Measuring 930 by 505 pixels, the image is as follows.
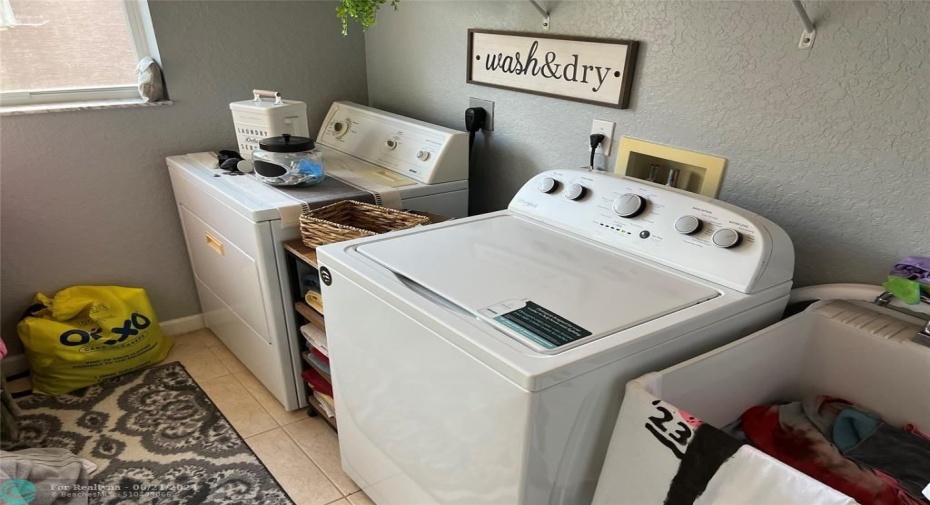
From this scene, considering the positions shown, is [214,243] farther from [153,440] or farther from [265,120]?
[153,440]

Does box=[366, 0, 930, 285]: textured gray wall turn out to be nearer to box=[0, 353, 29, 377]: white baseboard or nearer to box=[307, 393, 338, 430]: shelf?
box=[307, 393, 338, 430]: shelf

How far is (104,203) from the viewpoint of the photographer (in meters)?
Answer: 2.09

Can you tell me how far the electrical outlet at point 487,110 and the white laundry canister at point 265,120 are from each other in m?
0.58

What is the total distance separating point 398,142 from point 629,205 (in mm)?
967

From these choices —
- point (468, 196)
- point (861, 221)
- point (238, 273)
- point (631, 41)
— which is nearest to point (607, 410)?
point (861, 221)

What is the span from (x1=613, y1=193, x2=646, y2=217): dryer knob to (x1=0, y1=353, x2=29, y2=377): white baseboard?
221 centimetres

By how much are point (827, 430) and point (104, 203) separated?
232 cm

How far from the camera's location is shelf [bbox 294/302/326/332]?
5.26 feet

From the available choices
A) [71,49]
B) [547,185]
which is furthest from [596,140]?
[71,49]

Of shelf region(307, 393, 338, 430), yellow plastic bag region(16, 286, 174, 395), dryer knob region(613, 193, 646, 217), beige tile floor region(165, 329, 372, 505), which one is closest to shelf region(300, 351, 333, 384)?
shelf region(307, 393, 338, 430)

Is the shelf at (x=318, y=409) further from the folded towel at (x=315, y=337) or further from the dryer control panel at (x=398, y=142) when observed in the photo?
the dryer control panel at (x=398, y=142)

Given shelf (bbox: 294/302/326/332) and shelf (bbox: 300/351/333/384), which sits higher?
shelf (bbox: 294/302/326/332)

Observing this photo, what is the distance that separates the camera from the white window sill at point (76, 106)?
6.08 feet

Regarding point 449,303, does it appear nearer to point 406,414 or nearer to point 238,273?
point 406,414
